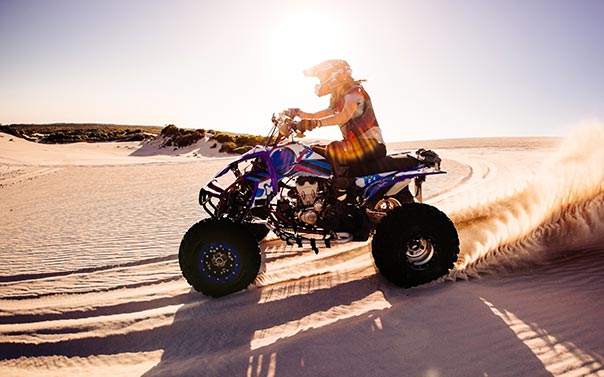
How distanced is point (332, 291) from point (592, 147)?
16.0 ft

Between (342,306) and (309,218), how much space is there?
3.36ft

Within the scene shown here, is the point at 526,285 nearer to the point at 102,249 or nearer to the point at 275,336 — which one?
the point at 275,336

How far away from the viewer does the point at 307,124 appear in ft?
13.5

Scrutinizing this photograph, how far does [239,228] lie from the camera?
4094 millimetres

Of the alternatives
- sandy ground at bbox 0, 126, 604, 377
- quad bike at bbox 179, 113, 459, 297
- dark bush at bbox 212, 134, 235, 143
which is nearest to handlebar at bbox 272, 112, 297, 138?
quad bike at bbox 179, 113, 459, 297

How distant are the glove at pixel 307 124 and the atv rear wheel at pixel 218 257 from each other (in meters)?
1.19

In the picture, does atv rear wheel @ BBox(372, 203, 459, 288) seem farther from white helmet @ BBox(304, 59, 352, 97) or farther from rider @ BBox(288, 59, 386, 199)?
white helmet @ BBox(304, 59, 352, 97)

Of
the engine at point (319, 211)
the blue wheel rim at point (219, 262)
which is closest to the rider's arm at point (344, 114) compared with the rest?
the engine at point (319, 211)

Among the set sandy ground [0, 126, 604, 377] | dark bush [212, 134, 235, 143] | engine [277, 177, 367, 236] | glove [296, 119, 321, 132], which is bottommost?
sandy ground [0, 126, 604, 377]

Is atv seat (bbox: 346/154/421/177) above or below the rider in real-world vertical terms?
below

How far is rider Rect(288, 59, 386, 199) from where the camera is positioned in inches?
168

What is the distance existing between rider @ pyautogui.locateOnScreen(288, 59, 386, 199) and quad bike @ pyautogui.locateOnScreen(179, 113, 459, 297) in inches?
4.2

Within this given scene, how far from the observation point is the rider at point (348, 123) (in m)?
4.26

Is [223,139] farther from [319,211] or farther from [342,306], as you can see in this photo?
[342,306]
